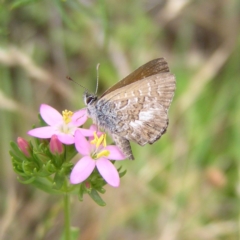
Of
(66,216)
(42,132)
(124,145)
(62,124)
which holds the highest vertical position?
(62,124)

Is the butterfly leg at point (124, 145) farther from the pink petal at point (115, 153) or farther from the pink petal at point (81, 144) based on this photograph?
the pink petal at point (81, 144)

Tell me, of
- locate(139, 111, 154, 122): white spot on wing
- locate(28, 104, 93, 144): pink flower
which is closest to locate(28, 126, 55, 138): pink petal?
locate(28, 104, 93, 144): pink flower

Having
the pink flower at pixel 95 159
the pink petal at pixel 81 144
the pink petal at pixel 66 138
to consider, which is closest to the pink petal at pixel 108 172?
the pink flower at pixel 95 159

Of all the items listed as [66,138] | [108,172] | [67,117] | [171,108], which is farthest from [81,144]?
[171,108]

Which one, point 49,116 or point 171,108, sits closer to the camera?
point 49,116

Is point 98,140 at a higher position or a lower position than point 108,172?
higher

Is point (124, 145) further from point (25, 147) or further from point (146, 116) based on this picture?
point (25, 147)

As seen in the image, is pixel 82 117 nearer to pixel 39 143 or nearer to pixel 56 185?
pixel 39 143

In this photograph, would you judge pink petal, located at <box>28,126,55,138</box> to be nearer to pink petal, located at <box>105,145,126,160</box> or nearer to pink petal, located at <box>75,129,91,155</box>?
pink petal, located at <box>75,129,91,155</box>

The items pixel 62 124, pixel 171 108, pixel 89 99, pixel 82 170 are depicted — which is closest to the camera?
pixel 82 170
